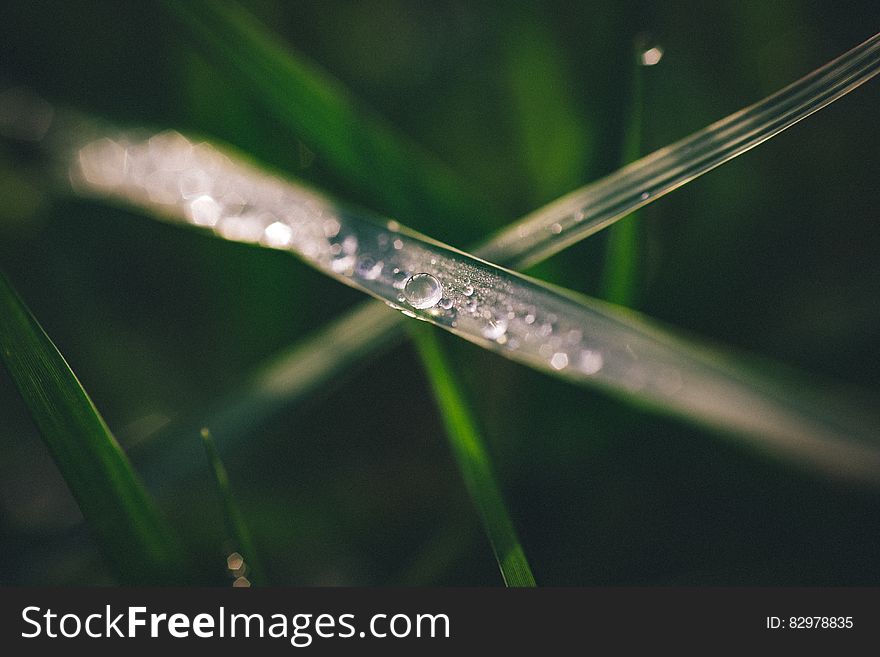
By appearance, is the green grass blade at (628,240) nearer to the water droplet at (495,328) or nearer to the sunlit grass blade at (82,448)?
the water droplet at (495,328)

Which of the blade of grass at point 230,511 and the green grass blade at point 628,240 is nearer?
the blade of grass at point 230,511

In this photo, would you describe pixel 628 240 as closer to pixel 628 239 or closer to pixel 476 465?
pixel 628 239

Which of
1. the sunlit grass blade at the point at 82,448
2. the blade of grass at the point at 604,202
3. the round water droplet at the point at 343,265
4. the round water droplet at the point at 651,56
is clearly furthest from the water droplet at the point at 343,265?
the round water droplet at the point at 651,56

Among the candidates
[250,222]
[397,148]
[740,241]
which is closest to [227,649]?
[250,222]

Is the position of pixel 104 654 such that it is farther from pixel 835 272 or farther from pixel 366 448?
pixel 835 272

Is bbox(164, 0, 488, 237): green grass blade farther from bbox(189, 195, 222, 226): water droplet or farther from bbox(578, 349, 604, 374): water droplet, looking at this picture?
bbox(578, 349, 604, 374): water droplet

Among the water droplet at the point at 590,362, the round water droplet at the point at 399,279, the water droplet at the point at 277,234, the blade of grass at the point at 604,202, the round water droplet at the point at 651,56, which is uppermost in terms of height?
the round water droplet at the point at 651,56

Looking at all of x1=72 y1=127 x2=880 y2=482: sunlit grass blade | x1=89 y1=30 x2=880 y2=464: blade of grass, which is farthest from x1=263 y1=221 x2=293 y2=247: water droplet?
x1=89 y1=30 x2=880 y2=464: blade of grass

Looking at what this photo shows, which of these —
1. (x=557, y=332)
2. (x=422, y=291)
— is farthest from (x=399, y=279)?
(x=557, y=332)
